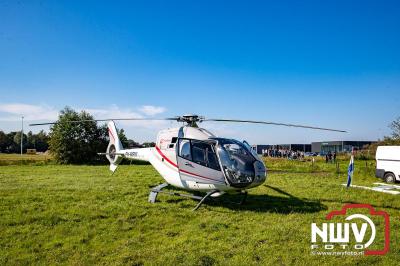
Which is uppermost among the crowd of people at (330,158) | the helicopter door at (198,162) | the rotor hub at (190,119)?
the rotor hub at (190,119)

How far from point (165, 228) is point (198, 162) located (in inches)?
108

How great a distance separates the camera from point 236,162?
9961mm

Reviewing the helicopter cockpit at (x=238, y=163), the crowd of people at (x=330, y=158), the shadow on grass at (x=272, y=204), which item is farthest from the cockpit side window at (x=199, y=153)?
the crowd of people at (x=330, y=158)

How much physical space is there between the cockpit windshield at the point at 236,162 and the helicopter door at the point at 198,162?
341mm

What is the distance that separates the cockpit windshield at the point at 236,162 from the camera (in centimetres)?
979

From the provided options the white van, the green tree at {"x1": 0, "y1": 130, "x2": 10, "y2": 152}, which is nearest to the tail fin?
the white van

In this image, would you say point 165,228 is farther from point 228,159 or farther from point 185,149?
point 185,149

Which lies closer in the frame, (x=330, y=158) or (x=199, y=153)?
(x=199, y=153)

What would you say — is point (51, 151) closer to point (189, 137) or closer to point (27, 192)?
point (27, 192)

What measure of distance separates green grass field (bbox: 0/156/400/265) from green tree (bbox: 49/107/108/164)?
31.1 metres

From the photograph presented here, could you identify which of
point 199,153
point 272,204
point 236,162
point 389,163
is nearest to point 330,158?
point 389,163

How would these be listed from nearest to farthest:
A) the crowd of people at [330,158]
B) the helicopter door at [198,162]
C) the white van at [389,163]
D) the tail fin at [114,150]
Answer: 1. the helicopter door at [198,162]
2. the tail fin at [114,150]
3. the white van at [389,163]
4. the crowd of people at [330,158]

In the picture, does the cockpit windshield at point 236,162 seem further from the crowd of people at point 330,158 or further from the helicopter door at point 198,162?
the crowd of people at point 330,158

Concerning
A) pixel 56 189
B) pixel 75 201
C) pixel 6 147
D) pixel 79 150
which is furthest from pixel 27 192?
pixel 6 147
